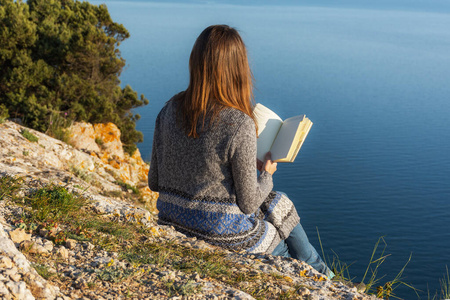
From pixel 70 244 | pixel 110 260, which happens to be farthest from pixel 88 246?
pixel 110 260

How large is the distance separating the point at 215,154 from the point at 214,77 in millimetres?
500

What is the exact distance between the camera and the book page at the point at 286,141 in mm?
3386

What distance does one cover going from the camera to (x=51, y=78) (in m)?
12.1

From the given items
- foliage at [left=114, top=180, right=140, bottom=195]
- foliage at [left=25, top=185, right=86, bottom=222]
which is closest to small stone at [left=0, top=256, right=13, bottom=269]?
foliage at [left=25, top=185, right=86, bottom=222]

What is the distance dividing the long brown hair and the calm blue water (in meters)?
0.21

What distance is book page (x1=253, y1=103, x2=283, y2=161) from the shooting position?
3.59m

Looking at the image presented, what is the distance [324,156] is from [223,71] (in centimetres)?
1898

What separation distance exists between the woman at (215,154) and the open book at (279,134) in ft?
0.32

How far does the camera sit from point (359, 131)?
2509 centimetres

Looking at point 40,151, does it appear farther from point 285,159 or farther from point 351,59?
point 351,59

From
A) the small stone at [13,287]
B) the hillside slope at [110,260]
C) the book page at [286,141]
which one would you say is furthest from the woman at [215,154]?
the small stone at [13,287]

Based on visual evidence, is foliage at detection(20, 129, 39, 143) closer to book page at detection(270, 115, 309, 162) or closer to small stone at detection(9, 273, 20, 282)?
book page at detection(270, 115, 309, 162)

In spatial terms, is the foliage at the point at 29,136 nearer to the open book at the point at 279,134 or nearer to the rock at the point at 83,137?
the rock at the point at 83,137

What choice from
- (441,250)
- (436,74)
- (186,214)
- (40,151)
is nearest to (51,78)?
(40,151)
